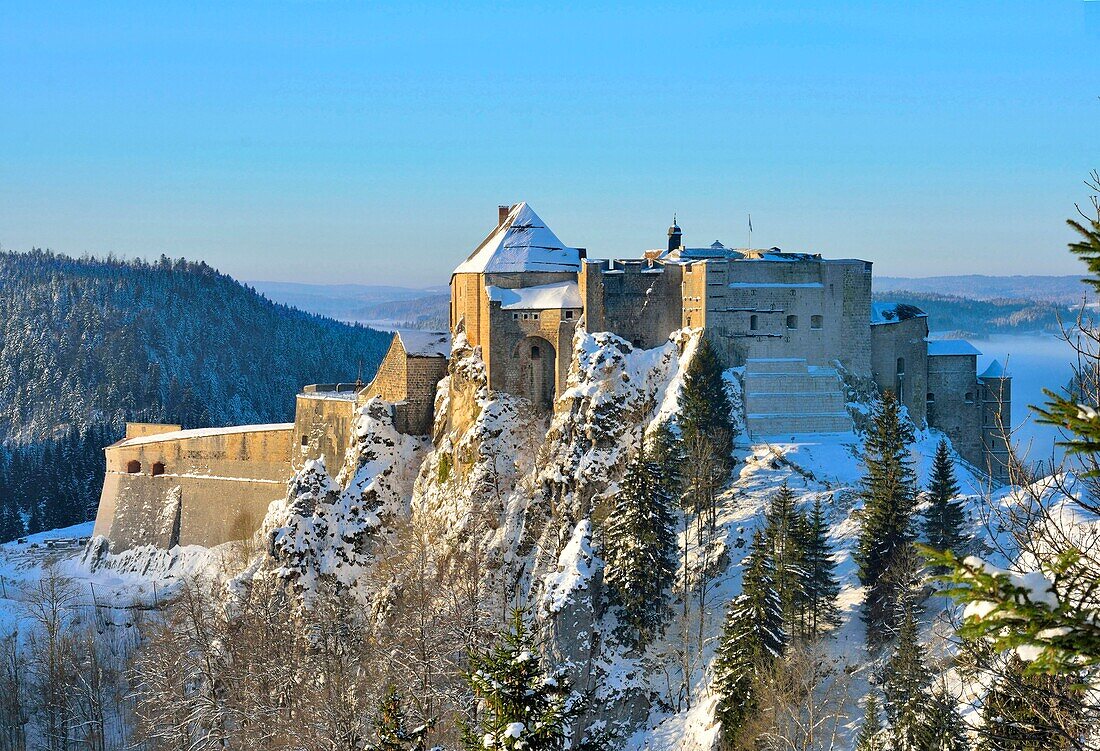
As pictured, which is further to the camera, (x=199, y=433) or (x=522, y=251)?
(x=199, y=433)

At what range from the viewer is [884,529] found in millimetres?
36594

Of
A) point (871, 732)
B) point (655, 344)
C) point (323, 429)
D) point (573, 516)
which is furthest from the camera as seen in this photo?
point (323, 429)

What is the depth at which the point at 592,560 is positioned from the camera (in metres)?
41.3

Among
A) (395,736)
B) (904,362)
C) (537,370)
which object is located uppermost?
(904,362)

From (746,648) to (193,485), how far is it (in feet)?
139

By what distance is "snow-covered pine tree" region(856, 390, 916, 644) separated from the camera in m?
35.2

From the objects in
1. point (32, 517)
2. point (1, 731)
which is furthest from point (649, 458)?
point (32, 517)

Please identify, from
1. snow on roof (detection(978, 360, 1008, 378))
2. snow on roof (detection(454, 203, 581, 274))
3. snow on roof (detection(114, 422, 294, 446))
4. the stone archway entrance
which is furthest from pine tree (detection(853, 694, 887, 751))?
snow on roof (detection(114, 422, 294, 446))

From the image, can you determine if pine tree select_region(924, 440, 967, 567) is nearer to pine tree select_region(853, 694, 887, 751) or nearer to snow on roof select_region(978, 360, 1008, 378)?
pine tree select_region(853, 694, 887, 751)

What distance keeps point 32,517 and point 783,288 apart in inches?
2887

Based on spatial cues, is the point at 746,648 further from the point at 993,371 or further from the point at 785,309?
the point at 993,371

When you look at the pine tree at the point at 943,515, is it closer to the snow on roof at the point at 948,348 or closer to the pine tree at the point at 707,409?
the pine tree at the point at 707,409

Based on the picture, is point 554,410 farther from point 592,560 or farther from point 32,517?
point 32,517

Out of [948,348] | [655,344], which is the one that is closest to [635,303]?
[655,344]
